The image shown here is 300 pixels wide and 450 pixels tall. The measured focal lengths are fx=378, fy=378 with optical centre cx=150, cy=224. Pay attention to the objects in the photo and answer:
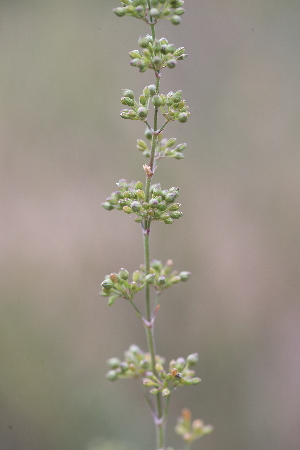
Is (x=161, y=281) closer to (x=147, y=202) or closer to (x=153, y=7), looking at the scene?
(x=147, y=202)

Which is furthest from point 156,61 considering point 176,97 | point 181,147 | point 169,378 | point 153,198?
point 169,378

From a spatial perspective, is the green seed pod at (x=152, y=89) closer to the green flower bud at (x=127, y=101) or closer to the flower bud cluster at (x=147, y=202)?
the green flower bud at (x=127, y=101)

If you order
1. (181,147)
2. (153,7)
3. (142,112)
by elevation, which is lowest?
(181,147)

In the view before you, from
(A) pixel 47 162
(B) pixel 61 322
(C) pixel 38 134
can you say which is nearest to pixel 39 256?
(B) pixel 61 322

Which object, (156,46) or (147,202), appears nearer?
(156,46)

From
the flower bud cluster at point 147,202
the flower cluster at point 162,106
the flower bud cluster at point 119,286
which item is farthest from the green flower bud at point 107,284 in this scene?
the flower cluster at point 162,106

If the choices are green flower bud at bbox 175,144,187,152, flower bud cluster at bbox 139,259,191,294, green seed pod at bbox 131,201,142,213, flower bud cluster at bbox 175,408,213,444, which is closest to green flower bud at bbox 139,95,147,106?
green flower bud at bbox 175,144,187,152

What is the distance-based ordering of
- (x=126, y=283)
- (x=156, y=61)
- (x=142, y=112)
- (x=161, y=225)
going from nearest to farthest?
1. (x=156, y=61)
2. (x=142, y=112)
3. (x=126, y=283)
4. (x=161, y=225)

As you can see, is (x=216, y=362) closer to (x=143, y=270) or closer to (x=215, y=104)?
(x=143, y=270)

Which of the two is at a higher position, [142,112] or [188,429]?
[142,112]

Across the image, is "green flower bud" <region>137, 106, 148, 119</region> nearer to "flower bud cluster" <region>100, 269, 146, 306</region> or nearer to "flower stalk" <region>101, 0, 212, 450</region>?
"flower stalk" <region>101, 0, 212, 450</region>
